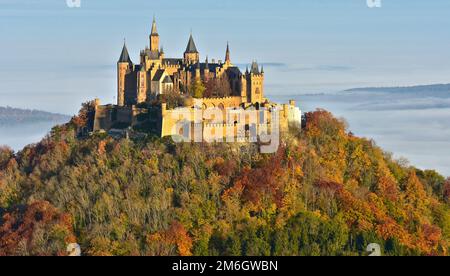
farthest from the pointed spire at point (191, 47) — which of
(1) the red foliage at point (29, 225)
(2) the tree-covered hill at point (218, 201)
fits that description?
(1) the red foliage at point (29, 225)

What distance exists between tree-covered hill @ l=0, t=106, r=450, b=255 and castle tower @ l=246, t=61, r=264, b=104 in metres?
3.15

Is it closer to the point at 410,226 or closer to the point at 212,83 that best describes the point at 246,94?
the point at 212,83

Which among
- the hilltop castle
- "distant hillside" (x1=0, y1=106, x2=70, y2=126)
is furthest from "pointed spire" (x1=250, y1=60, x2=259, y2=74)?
"distant hillside" (x1=0, y1=106, x2=70, y2=126)

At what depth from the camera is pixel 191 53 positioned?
2240 inches

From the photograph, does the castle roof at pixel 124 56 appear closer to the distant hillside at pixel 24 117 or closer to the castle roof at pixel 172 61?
the castle roof at pixel 172 61

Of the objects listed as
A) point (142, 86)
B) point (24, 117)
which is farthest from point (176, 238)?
point (24, 117)

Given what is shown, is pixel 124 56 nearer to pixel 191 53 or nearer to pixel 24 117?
pixel 191 53

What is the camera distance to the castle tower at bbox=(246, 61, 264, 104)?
54.5 m

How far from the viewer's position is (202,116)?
167ft

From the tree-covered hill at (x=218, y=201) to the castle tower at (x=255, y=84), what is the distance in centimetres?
315

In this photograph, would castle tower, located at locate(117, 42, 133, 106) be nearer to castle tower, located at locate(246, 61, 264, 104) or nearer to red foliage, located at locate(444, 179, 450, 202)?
castle tower, located at locate(246, 61, 264, 104)

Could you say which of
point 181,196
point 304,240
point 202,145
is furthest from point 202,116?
point 304,240

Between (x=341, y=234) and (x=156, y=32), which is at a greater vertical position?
(x=156, y=32)

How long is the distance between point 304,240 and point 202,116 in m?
9.39
